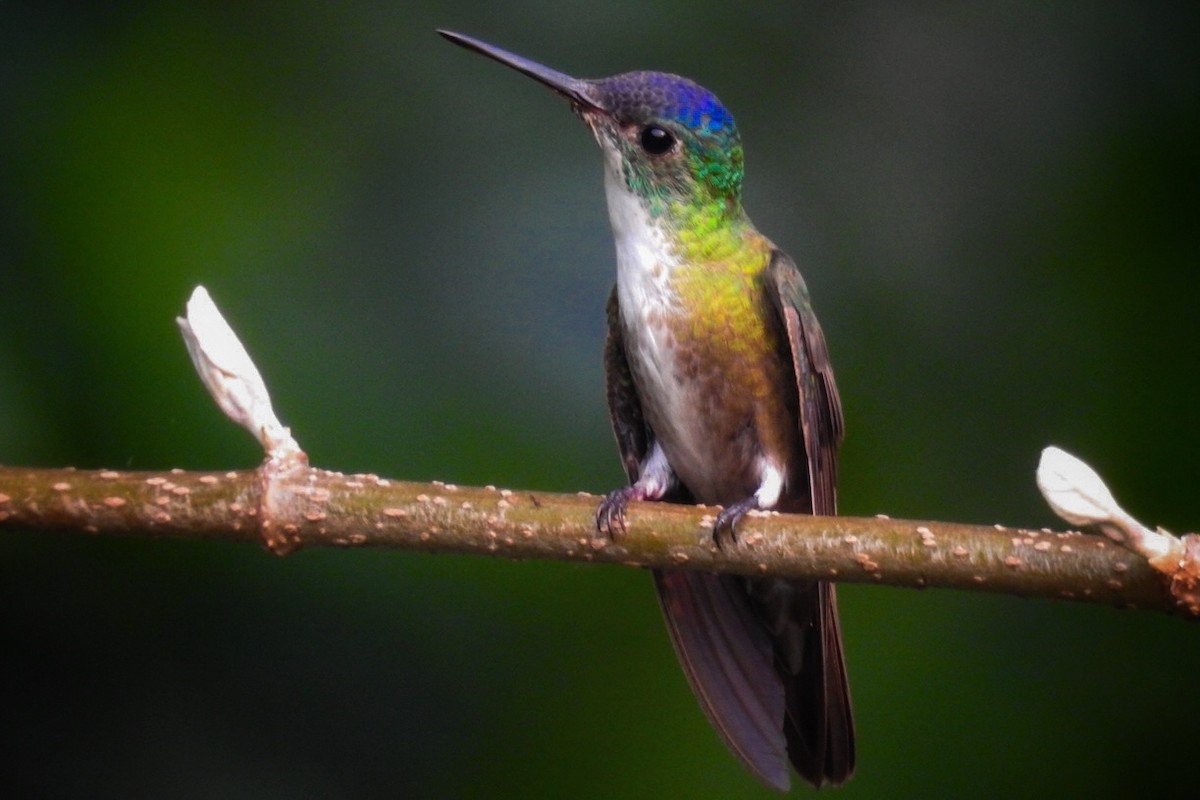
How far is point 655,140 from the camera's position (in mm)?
1869

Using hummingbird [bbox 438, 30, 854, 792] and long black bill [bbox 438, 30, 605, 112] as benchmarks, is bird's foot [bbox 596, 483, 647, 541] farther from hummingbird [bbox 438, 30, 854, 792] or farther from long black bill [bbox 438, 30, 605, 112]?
long black bill [bbox 438, 30, 605, 112]

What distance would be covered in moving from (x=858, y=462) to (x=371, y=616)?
0.75m

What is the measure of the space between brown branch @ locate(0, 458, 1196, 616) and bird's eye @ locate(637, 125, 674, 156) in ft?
2.41

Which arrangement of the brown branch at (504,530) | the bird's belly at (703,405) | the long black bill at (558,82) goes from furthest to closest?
the bird's belly at (703,405) → the long black bill at (558,82) → the brown branch at (504,530)

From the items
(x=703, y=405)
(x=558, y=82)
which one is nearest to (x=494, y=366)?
(x=703, y=405)

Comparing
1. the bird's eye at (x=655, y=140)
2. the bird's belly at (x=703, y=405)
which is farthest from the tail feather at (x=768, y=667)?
the bird's eye at (x=655, y=140)

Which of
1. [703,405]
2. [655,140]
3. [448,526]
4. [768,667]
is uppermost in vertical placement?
[655,140]

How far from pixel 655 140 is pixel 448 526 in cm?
83

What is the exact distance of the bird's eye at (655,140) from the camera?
73.3 inches

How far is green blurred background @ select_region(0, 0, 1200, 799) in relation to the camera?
1.86m

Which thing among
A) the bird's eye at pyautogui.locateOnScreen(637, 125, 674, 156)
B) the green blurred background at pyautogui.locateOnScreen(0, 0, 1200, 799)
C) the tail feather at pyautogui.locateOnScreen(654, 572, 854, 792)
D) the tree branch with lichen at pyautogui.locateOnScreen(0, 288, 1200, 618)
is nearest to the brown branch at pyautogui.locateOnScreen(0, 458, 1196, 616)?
the tree branch with lichen at pyautogui.locateOnScreen(0, 288, 1200, 618)

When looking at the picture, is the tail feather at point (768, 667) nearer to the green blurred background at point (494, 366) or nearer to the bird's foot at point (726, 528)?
the green blurred background at point (494, 366)

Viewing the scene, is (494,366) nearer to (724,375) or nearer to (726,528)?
(724,375)

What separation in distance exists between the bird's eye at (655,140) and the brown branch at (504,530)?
73cm
